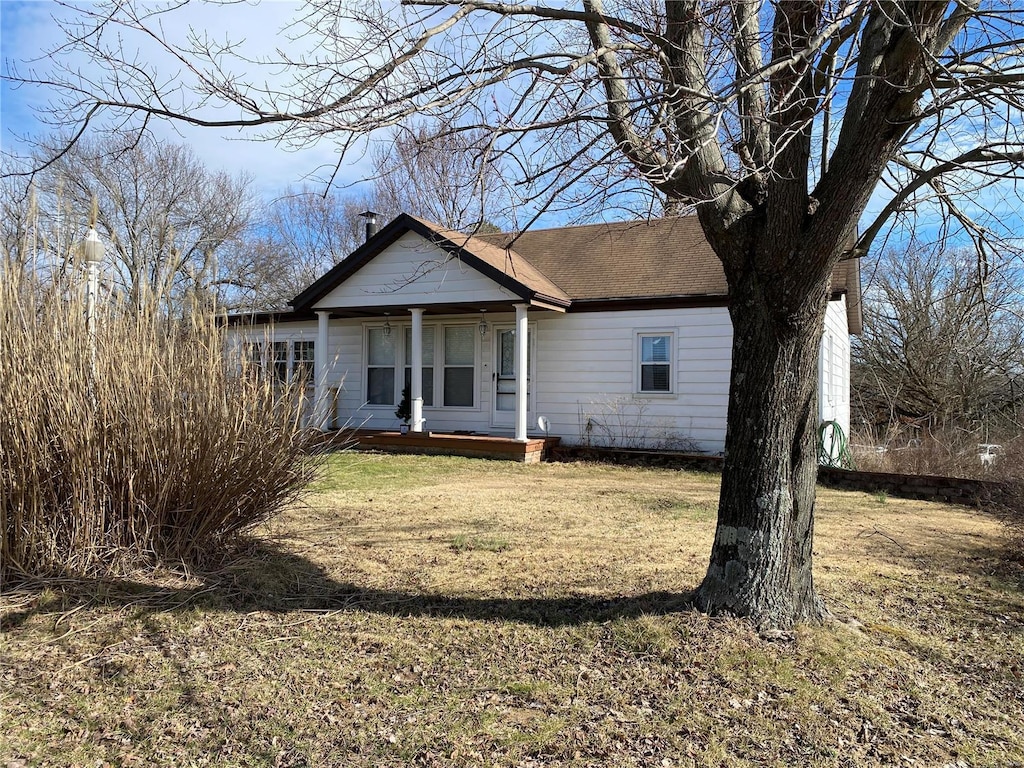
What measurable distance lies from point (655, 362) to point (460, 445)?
13.3 ft

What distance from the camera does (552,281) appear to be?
45.3 ft

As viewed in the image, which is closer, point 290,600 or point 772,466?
point 772,466

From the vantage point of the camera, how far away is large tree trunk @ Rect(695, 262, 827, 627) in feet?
12.0

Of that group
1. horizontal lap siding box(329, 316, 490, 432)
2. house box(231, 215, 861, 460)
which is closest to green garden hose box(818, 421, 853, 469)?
house box(231, 215, 861, 460)

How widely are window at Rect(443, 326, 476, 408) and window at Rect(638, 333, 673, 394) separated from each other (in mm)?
3704

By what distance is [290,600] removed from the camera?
13.8ft

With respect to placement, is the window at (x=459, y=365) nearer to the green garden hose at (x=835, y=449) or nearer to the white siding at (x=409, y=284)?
the white siding at (x=409, y=284)

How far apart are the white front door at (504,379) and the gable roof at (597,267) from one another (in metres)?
1.42

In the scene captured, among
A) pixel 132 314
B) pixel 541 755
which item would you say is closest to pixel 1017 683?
pixel 541 755

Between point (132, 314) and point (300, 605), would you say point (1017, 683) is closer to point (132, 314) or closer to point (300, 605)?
point (300, 605)

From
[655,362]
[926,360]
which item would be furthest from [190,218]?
[926,360]

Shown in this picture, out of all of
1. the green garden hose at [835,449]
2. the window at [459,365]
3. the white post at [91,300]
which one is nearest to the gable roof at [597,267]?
the window at [459,365]

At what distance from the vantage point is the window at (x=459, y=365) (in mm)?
14086

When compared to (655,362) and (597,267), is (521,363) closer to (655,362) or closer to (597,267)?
(655,362)
